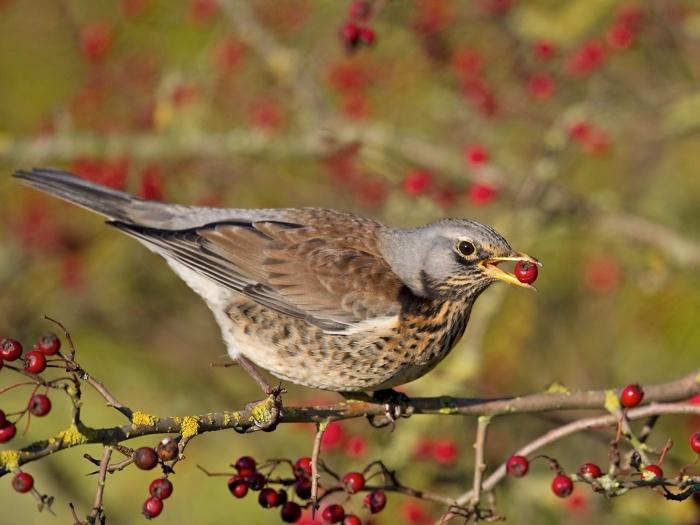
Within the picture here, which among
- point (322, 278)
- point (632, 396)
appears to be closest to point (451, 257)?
point (322, 278)

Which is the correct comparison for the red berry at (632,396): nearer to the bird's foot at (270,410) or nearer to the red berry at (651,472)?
the red berry at (651,472)

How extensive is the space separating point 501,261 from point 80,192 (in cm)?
194

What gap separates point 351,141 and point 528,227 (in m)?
1.12

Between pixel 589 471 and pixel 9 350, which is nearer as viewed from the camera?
pixel 9 350

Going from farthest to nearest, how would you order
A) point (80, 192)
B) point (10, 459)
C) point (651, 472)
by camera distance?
1. point (80, 192)
2. point (651, 472)
3. point (10, 459)

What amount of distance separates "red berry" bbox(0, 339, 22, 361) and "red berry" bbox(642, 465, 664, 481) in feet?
5.92

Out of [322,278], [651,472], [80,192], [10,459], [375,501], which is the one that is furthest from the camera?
[80,192]

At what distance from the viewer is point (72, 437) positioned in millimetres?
2373

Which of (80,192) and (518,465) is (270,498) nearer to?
(518,465)

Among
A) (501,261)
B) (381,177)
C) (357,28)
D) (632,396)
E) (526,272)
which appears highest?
(381,177)

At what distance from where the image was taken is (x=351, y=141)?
5.51 meters

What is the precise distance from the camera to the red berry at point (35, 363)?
2506 millimetres

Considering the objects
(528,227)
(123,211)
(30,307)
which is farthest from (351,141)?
(30,307)

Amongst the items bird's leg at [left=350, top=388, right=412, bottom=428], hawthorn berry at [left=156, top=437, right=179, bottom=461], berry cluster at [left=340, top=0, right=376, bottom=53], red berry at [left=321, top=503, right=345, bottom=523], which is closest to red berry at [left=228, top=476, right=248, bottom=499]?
red berry at [left=321, top=503, right=345, bottom=523]
